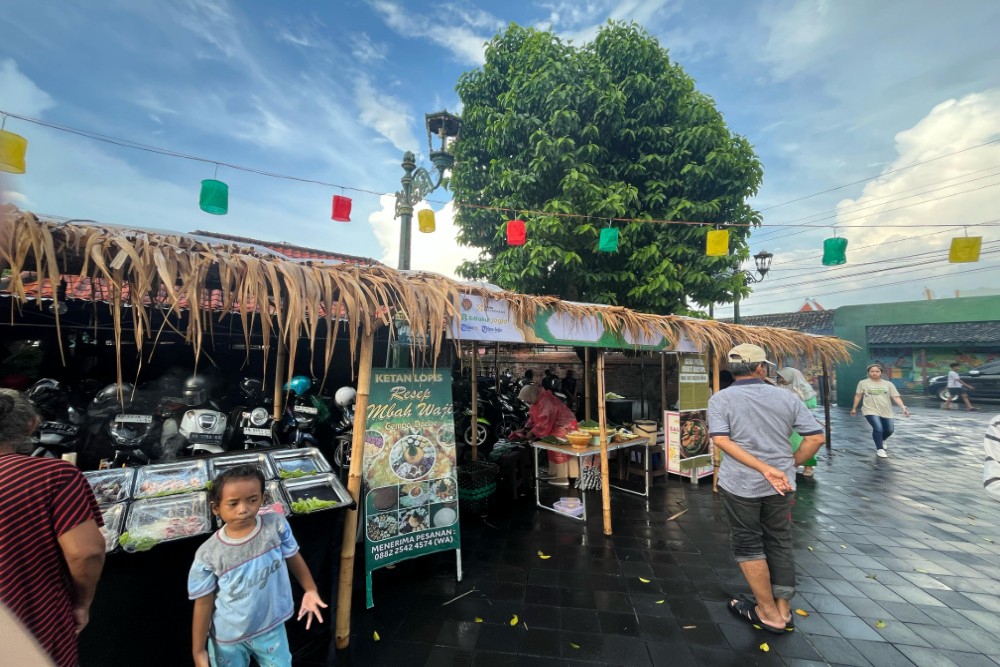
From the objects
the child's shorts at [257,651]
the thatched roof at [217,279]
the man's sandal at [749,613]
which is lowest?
the man's sandal at [749,613]

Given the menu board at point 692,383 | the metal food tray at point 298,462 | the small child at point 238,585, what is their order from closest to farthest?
1. the small child at point 238,585
2. the metal food tray at point 298,462
3. the menu board at point 692,383

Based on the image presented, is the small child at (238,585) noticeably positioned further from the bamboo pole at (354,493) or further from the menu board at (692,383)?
the menu board at (692,383)

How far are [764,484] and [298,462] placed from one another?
341 cm

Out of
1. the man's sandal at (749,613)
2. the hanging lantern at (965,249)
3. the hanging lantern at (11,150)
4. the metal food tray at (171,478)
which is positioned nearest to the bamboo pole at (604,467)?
the man's sandal at (749,613)

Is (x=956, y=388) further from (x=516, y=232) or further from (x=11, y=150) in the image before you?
(x=11, y=150)

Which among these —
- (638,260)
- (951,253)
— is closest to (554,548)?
(638,260)

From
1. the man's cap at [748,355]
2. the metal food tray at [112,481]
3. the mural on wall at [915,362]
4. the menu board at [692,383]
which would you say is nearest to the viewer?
the metal food tray at [112,481]

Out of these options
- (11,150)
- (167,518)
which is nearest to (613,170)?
(11,150)

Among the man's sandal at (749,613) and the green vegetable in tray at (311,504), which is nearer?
the green vegetable in tray at (311,504)

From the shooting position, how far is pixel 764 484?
2.83 metres

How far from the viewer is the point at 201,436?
3545mm

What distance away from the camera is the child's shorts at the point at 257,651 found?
6.08 ft

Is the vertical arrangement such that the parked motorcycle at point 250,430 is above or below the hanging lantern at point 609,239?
below

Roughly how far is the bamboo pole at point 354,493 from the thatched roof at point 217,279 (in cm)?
26
